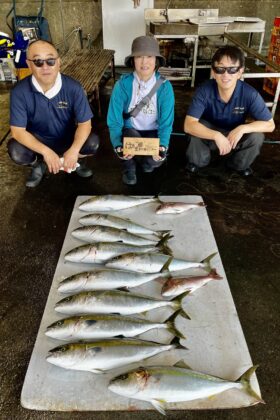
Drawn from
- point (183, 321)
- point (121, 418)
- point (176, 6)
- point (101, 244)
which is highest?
point (176, 6)

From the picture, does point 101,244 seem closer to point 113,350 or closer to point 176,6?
point 113,350

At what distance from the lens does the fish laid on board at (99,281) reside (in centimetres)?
228

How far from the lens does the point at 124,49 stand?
795 centimetres

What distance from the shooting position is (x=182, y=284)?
7.70 ft

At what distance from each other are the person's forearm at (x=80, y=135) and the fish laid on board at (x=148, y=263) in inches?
58.8

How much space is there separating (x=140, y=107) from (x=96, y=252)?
75.2 inches

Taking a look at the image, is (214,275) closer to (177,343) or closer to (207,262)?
(207,262)

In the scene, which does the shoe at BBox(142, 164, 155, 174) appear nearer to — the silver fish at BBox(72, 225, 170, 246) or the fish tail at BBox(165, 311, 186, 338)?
the silver fish at BBox(72, 225, 170, 246)

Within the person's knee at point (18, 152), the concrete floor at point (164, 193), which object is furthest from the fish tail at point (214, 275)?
the person's knee at point (18, 152)

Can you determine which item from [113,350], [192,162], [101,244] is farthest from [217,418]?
[192,162]

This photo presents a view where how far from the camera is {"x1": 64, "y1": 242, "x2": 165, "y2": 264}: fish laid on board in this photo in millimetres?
2520

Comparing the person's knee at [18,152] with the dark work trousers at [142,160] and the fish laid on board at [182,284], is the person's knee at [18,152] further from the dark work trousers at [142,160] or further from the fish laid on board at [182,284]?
the fish laid on board at [182,284]

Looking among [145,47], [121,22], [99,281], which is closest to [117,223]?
[99,281]

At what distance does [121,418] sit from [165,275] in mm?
913
